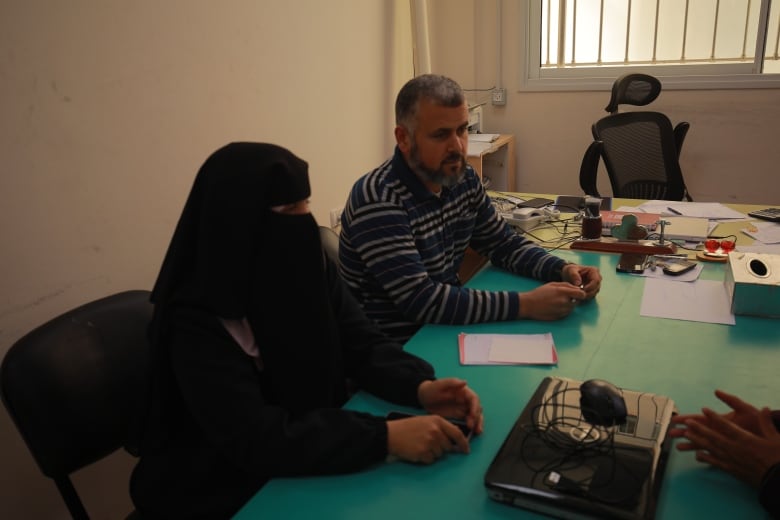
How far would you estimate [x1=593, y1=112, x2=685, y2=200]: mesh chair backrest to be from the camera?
2.99m

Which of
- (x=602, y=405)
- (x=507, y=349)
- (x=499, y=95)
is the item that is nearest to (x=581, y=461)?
(x=602, y=405)

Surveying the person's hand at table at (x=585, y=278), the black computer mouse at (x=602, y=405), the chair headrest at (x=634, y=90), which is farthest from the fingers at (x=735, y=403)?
the chair headrest at (x=634, y=90)

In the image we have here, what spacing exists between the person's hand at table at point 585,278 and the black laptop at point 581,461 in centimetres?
57

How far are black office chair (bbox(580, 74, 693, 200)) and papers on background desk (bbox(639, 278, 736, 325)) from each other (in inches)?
51.6

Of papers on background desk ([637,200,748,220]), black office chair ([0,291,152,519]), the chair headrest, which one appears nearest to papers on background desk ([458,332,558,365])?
black office chair ([0,291,152,519])

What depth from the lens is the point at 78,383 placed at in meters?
1.27

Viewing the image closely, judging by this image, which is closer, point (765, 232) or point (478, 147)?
point (765, 232)

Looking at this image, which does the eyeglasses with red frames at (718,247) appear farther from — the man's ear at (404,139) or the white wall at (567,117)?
the white wall at (567,117)

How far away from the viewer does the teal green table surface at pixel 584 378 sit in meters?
0.94

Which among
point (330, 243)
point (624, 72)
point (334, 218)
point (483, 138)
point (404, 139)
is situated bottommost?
point (334, 218)

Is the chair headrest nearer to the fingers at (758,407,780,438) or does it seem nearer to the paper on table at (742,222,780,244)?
the paper on table at (742,222,780,244)

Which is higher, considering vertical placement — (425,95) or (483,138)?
(425,95)

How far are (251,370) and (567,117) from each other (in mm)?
3371

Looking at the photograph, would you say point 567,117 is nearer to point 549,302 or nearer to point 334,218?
point 334,218
